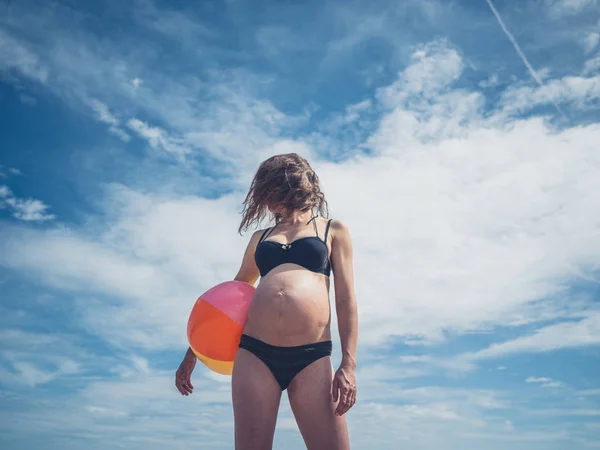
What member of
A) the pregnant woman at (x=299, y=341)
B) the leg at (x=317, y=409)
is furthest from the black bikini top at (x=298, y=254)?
the leg at (x=317, y=409)

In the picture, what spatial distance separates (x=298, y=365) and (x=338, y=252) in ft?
3.69

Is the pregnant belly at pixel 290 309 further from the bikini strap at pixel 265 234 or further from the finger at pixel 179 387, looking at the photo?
the finger at pixel 179 387

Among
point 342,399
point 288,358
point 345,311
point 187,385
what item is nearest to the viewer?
point 342,399

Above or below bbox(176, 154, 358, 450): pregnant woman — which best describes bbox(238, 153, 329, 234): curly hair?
above

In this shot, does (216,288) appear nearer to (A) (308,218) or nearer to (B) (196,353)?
(B) (196,353)

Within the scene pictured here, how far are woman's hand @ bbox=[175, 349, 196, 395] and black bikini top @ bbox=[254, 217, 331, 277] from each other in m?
1.16

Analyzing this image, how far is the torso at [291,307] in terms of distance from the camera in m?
4.50

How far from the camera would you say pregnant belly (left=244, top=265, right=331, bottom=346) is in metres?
4.50

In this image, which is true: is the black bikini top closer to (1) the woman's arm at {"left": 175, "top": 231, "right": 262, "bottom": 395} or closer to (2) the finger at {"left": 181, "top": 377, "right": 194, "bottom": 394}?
(1) the woman's arm at {"left": 175, "top": 231, "right": 262, "bottom": 395}

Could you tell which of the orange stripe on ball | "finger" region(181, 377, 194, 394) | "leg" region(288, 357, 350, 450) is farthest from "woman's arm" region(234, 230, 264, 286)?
"leg" region(288, 357, 350, 450)

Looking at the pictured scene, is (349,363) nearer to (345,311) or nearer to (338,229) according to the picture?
(345,311)

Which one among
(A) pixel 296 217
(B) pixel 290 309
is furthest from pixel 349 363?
(A) pixel 296 217

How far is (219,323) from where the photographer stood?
4.88 meters

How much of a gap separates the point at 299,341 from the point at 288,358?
17cm
